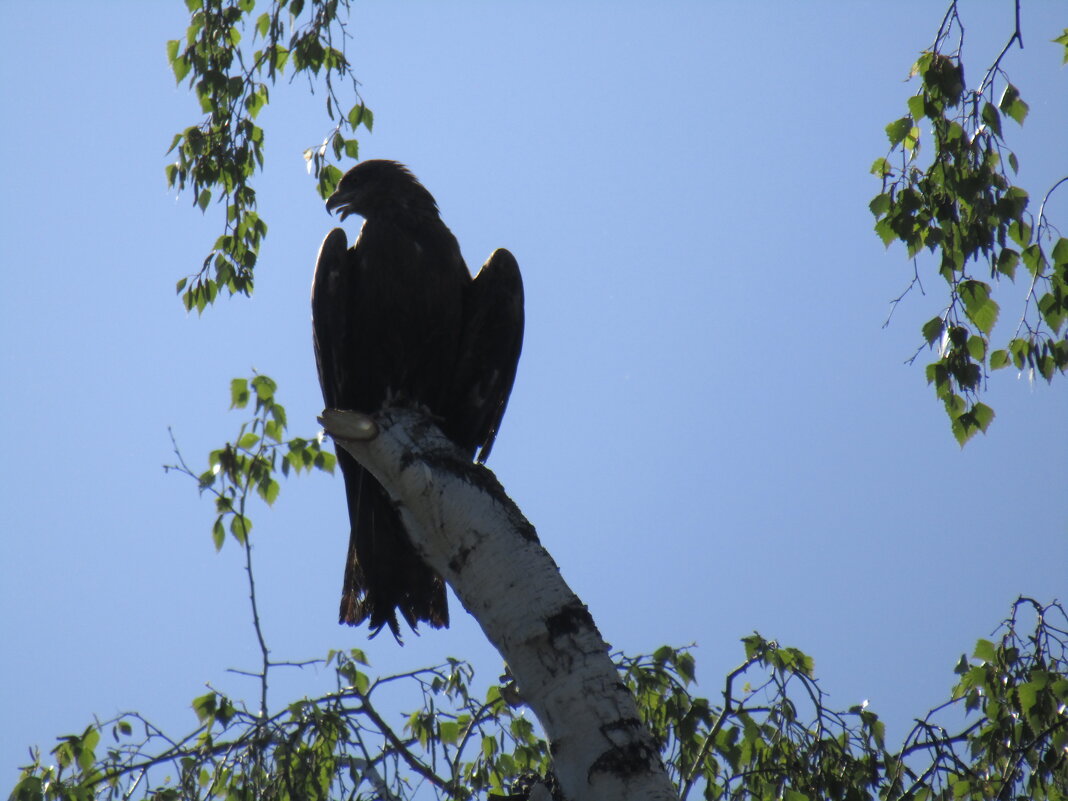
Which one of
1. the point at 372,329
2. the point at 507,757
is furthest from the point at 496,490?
the point at 372,329

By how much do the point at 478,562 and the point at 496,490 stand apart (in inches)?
8.7

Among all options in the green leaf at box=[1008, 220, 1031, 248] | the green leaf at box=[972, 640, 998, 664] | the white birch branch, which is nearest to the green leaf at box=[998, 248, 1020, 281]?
the green leaf at box=[1008, 220, 1031, 248]

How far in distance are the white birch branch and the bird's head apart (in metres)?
2.10

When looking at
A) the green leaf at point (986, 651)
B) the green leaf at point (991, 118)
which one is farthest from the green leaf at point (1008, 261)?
the green leaf at point (986, 651)

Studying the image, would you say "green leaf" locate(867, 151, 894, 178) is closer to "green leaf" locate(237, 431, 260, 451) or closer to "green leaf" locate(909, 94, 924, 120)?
"green leaf" locate(909, 94, 924, 120)

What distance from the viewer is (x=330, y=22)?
405 cm

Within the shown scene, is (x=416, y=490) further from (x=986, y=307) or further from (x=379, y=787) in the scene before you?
(x=986, y=307)

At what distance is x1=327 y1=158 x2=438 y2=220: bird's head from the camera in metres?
4.80

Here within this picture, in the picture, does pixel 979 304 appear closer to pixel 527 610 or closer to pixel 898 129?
pixel 898 129

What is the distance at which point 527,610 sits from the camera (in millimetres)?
2254

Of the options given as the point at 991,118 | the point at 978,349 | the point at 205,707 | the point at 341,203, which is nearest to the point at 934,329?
the point at 978,349

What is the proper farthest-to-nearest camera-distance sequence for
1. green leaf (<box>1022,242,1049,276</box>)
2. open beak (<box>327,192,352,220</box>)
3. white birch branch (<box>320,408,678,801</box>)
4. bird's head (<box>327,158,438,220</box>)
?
open beak (<box>327,192,352,220</box>) < bird's head (<box>327,158,438,220</box>) < green leaf (<box>1022,242,1049,276</box>) < white birch branch (<box>320,408,678,801</box>)

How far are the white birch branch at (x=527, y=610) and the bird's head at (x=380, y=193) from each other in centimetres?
210

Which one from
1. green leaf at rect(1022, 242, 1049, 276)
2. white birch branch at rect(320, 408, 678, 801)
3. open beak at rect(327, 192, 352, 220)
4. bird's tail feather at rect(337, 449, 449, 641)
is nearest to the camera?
white birch branch at rect(320, 408, 678, 801)
